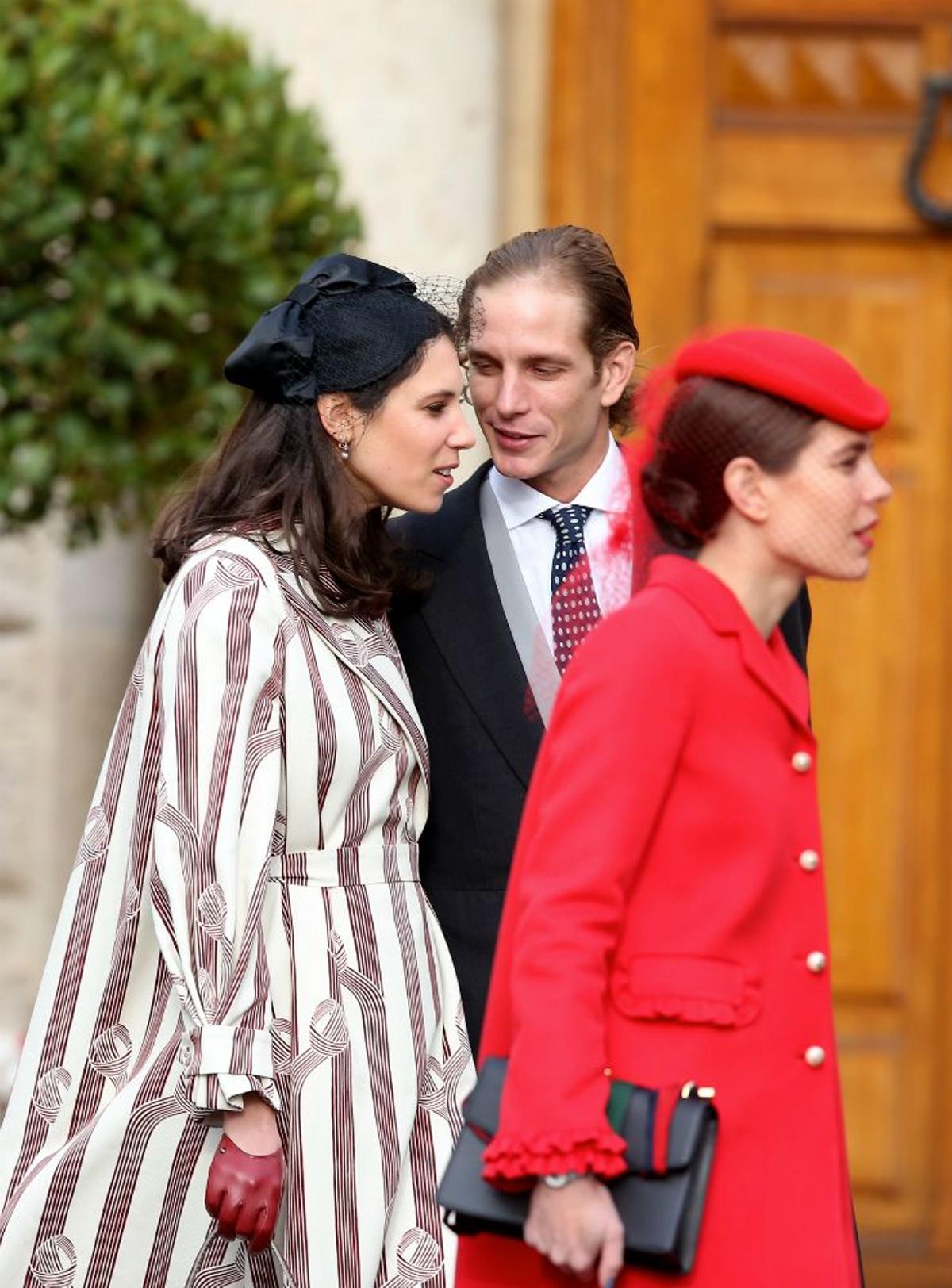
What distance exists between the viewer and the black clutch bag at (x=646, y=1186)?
6.68ft

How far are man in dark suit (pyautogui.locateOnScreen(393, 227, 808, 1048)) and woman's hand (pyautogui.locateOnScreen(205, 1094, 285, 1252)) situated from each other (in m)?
0.39

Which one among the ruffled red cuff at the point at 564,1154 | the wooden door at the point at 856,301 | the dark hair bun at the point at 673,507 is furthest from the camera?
the wooden door at the point at 856,301

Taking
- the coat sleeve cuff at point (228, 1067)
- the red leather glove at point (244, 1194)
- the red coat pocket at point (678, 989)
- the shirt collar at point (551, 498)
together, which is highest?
the shirt collar at point (551, 498)

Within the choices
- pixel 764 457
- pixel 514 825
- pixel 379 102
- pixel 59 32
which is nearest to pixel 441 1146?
pixel 514 825

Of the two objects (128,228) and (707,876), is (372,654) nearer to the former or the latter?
(707,876)

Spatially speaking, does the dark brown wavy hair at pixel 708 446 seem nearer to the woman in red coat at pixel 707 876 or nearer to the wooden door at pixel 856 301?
the woman in red coat at pixel 707 876

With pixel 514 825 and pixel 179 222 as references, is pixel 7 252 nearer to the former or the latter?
pixel 179 222

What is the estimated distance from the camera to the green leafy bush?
416 cm

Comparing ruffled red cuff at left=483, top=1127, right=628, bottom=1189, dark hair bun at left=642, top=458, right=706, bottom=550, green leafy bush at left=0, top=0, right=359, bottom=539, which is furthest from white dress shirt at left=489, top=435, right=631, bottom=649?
green leafy bush at left=0, top=0, right=359, bottom=539

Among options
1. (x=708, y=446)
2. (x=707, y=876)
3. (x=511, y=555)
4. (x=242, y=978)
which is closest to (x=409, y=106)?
(x=511, y=555)

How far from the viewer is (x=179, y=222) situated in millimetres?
4258

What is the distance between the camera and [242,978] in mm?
2570

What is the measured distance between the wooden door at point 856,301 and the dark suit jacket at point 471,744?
2.26 meters

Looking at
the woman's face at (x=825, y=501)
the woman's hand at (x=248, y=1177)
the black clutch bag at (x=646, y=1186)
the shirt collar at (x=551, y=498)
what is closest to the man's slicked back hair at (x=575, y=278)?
the shirt collar at (x=551, y=498)
